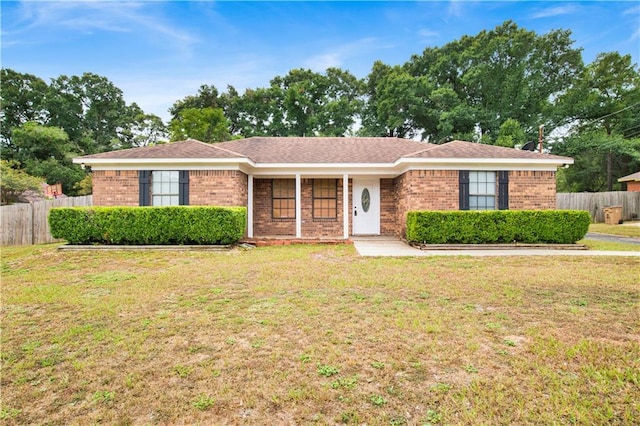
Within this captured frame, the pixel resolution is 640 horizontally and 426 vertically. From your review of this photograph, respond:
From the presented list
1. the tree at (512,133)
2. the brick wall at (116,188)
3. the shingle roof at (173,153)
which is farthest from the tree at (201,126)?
the tree at (512,133)

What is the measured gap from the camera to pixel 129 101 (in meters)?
40.6

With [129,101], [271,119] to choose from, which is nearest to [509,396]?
[271,119]

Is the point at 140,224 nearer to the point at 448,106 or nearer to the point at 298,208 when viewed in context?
the point at 298,208

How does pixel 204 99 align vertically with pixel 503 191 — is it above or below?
above

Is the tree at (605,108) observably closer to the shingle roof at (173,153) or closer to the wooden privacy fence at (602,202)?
the wooden privacy fence at (602,202)

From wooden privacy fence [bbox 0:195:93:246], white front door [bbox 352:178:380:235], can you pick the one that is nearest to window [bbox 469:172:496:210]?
white front door [bbox 352:178:380:235]

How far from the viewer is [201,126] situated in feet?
80.7

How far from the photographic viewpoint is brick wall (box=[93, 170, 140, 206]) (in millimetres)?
11156

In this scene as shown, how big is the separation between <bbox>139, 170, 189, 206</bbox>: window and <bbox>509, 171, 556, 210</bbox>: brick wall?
11.0 meters

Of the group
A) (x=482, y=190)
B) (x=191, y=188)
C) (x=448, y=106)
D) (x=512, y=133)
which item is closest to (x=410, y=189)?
(x=482, y=190)

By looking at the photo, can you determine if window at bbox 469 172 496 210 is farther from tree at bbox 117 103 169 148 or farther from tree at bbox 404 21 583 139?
tree at bbox 117 103 169 148

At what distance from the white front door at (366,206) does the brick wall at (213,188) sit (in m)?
4.79

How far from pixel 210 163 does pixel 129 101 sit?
3753 cm

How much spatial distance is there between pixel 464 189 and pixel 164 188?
398 inches
